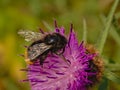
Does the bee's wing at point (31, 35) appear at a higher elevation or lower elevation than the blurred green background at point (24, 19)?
lower

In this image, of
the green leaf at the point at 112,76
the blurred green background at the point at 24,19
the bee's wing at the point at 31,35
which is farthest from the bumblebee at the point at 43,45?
the blurred green background at the point at 24,19

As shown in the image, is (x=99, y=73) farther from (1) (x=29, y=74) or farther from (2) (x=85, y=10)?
(2) (x=85, y=10)

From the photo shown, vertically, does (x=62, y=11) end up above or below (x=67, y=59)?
above

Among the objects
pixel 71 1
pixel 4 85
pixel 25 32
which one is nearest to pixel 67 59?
pixel 25 32

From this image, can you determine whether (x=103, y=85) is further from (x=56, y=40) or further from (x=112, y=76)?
(x=56, y=40)

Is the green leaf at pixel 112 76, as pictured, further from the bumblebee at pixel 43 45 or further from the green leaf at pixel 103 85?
the bumblebee at pixel 43 45

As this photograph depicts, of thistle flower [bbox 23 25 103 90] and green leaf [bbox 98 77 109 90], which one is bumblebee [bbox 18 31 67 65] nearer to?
thistle flower [bbox 23 25 103 90]
